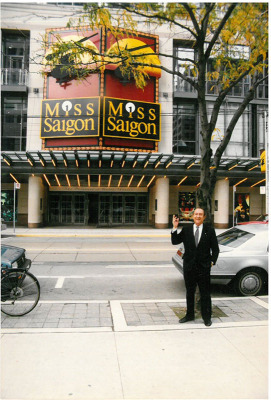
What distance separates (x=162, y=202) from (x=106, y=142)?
6.00 m

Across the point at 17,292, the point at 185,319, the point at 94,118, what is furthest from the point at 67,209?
the point at 185,319

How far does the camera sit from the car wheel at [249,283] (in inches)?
277

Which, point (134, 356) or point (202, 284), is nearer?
point (134, 356)

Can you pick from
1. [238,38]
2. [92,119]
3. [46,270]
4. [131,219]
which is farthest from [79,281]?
[131,219]

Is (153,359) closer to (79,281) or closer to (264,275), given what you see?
(264,275)

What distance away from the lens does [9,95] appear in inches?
977

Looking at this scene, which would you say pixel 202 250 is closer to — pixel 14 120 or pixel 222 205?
pixel 222 205

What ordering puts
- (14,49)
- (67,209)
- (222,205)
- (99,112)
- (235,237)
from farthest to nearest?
(67,209), (222,205), (14,49), (99,112), (235,237)

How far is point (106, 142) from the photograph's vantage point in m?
22.2

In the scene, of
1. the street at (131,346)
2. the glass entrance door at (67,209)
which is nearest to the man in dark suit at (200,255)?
the street at (131,346)

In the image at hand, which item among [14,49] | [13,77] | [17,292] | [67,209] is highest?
[14,49]

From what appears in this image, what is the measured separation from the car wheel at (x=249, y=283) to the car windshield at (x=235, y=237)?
67 centimetres

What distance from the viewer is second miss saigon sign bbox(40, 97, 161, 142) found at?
2188 centimetres

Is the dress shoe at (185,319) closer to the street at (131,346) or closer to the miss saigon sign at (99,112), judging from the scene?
the street at (131,346)
